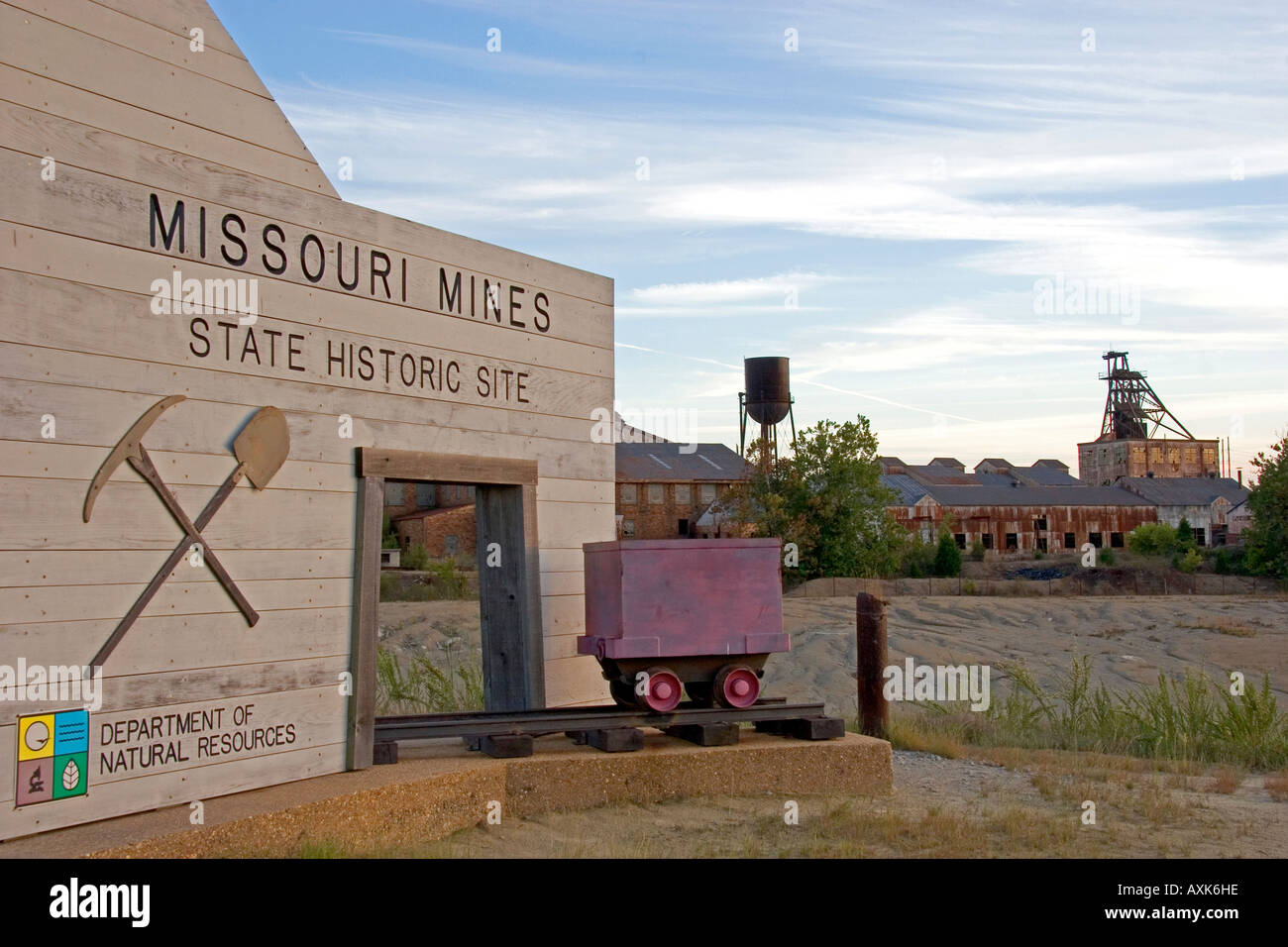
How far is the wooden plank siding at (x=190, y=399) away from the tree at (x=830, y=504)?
39.5 meters

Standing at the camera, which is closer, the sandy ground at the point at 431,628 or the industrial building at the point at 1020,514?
the sandy ground at the point at 431,628

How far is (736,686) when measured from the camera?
857 cm

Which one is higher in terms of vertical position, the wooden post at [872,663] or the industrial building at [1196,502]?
the industrial building at [1196,502]

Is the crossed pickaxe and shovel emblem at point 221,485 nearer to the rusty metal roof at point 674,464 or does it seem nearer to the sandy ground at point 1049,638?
the sandy ground at point 1049,638

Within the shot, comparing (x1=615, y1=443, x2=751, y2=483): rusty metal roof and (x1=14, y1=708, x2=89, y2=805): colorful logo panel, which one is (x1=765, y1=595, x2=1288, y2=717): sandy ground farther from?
(x1=615, y1=443, x2=751, y2=483): rusty metal roof

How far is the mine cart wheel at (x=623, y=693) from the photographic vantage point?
835 centimetres

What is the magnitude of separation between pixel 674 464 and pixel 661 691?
5623cm

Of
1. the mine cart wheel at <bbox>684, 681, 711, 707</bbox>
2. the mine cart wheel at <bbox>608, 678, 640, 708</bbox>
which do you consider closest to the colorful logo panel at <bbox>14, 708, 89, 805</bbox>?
the mine cart wheel at <bbox>608, 678, 640, 708</bbox>

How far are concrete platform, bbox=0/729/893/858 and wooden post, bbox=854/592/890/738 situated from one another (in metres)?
1.77

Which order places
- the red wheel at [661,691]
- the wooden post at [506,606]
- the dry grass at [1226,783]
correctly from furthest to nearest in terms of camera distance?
1. the dry grass at [1226,783]
2. the wooden post at [506,606]
3. the red wheel at [661,691]

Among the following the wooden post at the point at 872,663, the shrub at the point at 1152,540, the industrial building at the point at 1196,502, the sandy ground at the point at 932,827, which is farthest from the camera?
the industrial building at the point at 1196,502

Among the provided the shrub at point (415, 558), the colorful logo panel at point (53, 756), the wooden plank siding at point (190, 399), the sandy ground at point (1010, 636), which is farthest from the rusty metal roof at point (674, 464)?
the colorful logo panel at point (53, 756)

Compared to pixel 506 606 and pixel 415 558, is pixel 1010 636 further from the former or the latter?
pixel 506 606
